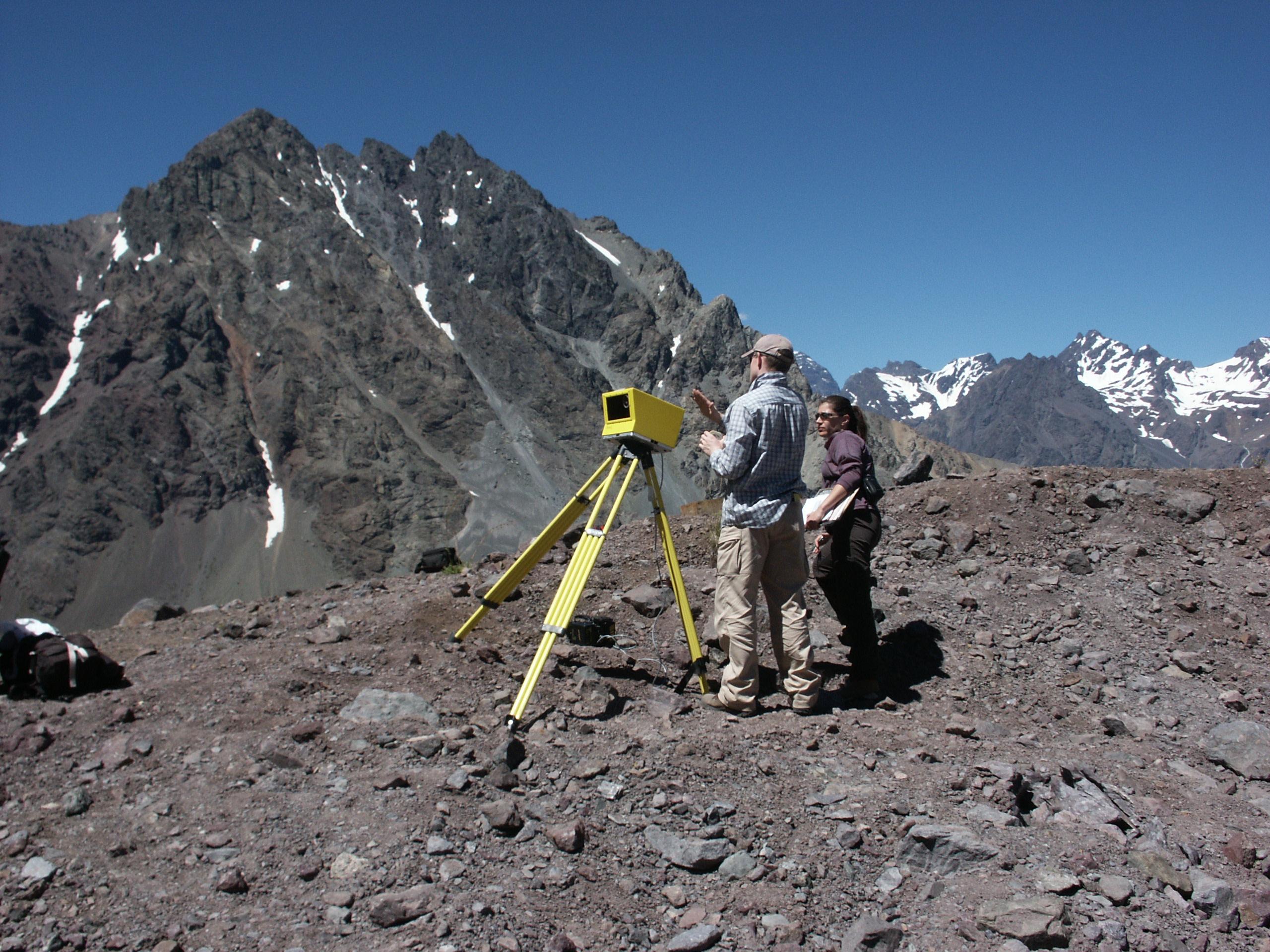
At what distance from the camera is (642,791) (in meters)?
4.20

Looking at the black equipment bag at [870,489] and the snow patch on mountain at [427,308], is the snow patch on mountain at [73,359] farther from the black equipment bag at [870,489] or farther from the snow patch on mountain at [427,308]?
the black equipment bag at [870,489]

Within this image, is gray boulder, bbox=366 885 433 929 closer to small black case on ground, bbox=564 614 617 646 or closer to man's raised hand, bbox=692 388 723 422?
small black case on ground, bbox=564 614 617 646

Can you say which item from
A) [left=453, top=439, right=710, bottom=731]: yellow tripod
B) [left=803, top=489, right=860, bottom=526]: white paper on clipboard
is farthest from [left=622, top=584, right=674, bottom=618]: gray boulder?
[left=803, top=489, right=860, bottom=526]: white paper on clipboard

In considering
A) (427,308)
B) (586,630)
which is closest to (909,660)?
(586,630)

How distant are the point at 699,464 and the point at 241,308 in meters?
91.1

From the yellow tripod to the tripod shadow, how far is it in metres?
1.13

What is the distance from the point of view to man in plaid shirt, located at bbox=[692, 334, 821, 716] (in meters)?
5.04

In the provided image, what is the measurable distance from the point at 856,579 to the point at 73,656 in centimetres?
571

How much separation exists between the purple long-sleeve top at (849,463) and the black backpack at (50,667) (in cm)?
554

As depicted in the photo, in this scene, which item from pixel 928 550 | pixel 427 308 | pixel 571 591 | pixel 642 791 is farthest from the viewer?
pixel 427 308

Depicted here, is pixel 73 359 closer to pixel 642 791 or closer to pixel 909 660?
pixel 909 660

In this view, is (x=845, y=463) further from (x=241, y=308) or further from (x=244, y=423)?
(x=241, y=308)

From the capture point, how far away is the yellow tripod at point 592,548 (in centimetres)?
505

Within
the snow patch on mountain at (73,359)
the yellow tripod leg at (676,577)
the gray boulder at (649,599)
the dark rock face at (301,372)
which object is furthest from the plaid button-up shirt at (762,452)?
the snow patch on mountain at (73,359)
